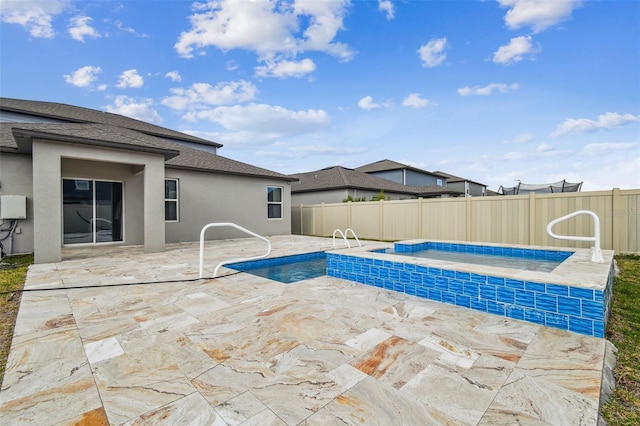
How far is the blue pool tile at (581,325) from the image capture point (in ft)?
9.83

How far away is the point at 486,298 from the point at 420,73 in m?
11.8

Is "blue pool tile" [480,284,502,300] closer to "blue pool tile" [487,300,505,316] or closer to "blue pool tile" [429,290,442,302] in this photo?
"blue pool tile" [487,300,505,316]

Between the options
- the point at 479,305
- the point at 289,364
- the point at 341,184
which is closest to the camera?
the point at 289,364

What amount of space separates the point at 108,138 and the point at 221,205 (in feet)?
18.5

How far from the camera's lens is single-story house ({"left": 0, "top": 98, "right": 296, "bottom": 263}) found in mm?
7133

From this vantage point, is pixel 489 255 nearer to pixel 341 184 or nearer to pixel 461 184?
pixel 341 184

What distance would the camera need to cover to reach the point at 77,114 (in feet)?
50.3

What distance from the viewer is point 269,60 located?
13.6 meters

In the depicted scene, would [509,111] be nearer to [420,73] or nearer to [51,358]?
[420,73]

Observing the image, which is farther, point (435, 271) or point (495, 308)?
point (435, 271)

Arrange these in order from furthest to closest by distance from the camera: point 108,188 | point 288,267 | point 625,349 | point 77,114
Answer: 1. point 77,114
2. point 108,188
3. point 288,267
4. point 625,349

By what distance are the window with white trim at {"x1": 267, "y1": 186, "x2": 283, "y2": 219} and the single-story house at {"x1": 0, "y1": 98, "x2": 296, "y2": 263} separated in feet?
0.17

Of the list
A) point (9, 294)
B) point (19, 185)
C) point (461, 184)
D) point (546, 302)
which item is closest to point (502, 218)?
point (546, 302)

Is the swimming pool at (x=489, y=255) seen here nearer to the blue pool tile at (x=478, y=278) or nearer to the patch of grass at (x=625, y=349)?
the patch of grass at (x=625, y=349)
